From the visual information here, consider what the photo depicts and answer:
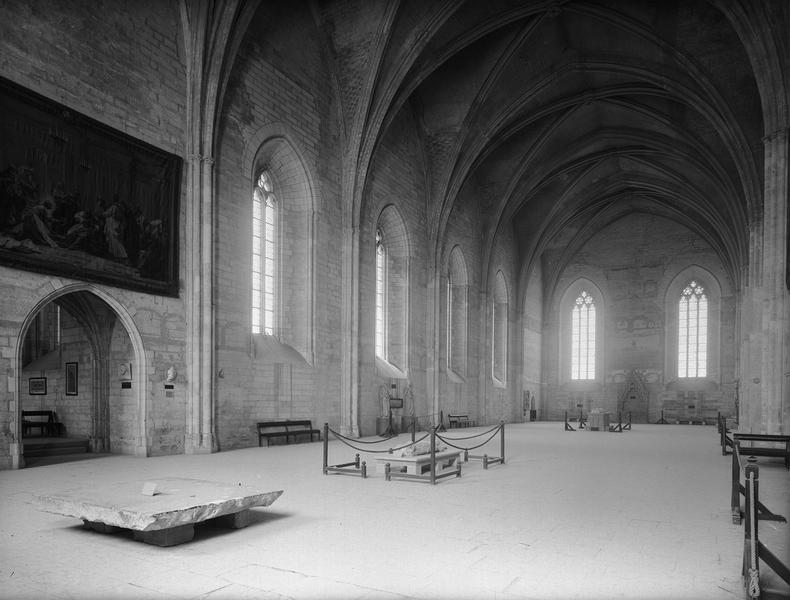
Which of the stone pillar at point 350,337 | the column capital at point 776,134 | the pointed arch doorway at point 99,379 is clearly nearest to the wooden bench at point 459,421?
the stone pillar at point 350,337

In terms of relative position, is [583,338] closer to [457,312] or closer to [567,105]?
[457,312]

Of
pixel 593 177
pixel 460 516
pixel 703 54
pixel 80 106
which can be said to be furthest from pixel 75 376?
pixel 593 177

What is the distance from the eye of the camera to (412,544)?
20.2ft

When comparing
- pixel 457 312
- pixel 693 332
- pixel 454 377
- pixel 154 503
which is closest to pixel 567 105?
pixel 457 312

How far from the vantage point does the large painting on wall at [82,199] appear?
11.0 meters

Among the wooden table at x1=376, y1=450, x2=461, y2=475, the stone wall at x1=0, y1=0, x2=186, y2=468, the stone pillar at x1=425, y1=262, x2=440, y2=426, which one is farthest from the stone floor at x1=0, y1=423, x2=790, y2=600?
the stone pillar at x1=425, y1=262, x2=440, y2=426

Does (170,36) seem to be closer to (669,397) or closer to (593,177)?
(593,177)

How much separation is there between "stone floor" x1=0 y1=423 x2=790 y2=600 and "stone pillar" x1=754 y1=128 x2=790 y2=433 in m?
4.37

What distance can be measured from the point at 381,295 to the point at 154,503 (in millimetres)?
17518

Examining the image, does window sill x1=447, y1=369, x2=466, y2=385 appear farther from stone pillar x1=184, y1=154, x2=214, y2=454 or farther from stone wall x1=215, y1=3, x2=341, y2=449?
stone pillar x1=184, y1=154, x2=214, y2=454

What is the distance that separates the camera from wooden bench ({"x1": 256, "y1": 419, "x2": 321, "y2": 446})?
52.9 feet

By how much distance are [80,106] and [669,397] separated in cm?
3368

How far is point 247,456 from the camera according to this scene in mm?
13633

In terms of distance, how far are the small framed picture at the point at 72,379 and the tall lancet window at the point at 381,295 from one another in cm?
1074
